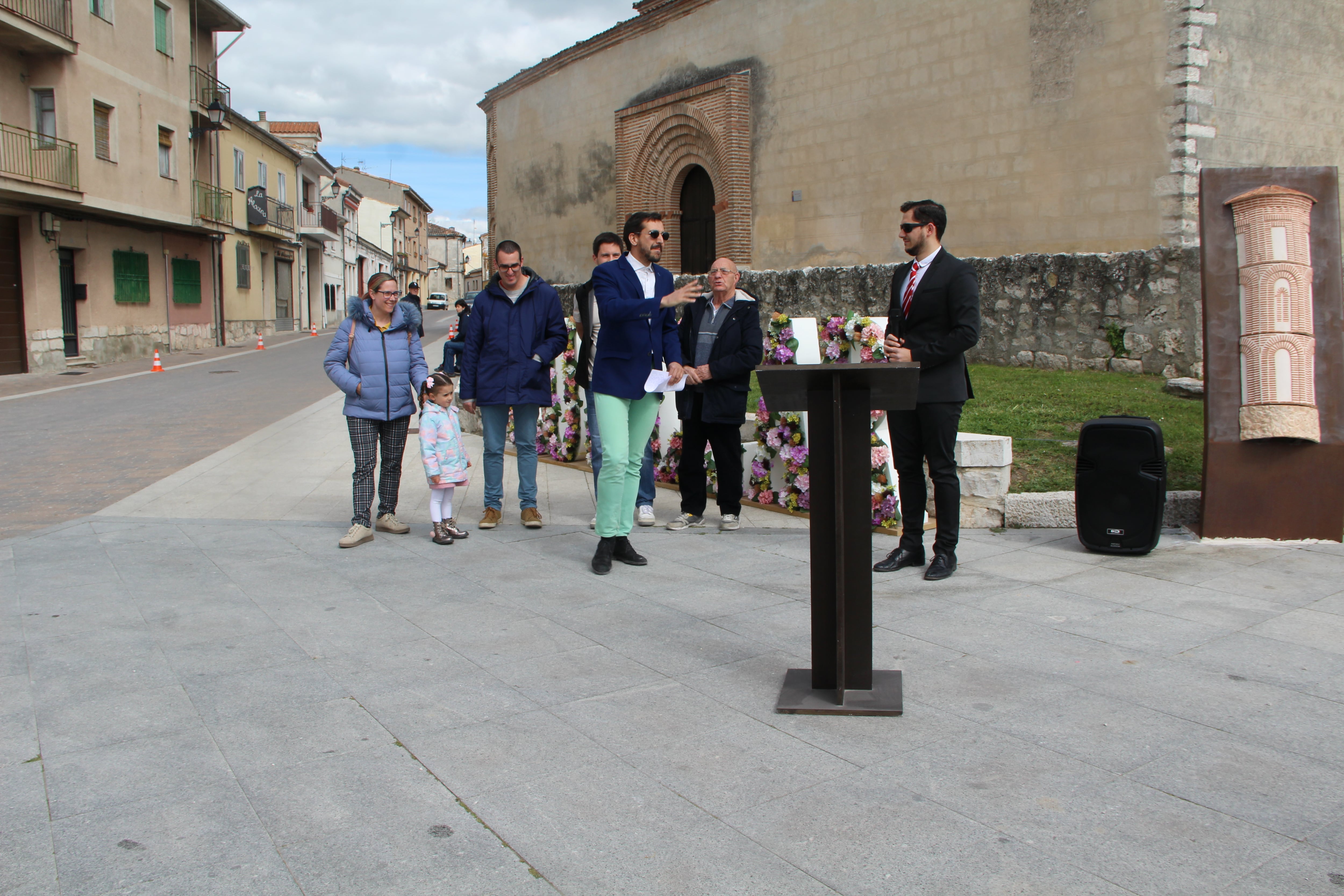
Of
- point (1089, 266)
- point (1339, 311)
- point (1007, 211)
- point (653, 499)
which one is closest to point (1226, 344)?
point (1339, 311)

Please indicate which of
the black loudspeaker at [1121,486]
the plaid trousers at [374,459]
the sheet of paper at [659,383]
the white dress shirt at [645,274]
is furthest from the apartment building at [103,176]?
the black loudspeaker at [1121,486]

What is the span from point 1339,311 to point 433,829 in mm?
6001

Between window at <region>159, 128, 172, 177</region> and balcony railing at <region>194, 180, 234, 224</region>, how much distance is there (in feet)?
3.84

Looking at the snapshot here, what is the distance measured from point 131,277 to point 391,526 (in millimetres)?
23141

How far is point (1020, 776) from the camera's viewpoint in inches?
119

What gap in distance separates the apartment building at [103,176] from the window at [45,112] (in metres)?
0.03

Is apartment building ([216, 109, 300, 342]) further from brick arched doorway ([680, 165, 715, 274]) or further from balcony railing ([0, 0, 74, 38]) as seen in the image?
brick arched doorway ([680, 165, 715, 274])

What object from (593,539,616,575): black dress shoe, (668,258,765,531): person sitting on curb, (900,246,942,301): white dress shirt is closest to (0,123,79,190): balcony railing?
(668,258,765,531): person sitting on curb

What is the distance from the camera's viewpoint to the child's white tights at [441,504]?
650 centimetres

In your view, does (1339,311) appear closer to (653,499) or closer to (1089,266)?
(653,499)

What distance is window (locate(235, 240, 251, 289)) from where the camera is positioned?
3422 cm

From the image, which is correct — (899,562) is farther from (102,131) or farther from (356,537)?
(102,131)

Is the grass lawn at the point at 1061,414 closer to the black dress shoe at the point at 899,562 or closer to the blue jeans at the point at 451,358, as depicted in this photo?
the black dress shoe at the point at 899,562

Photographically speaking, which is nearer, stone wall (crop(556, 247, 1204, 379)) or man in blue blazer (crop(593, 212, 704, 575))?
man in blue blazer (crop(593, 212, 704, 575))
